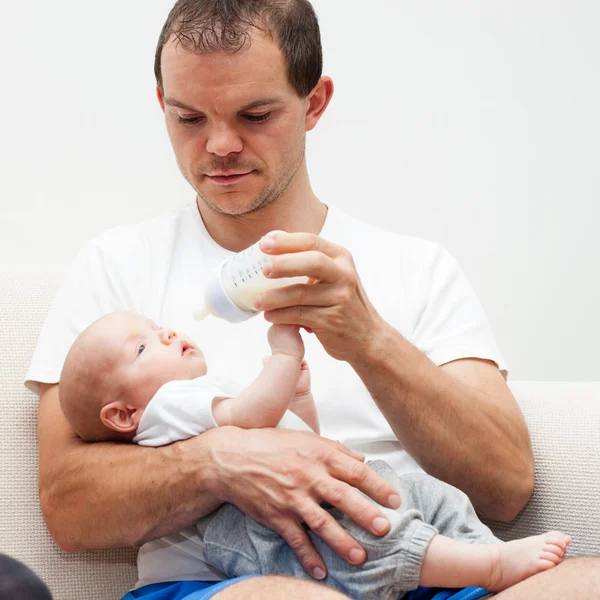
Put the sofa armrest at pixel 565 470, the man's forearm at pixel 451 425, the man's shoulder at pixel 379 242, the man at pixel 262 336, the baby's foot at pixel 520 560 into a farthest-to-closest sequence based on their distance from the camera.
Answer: the man's shoulder at pixel 379 242
the sofa armrest at pixel 565 470
the man's forearm at pixel 451 425
the man at pixel 262 336
the baby's foot at pixel 520 560

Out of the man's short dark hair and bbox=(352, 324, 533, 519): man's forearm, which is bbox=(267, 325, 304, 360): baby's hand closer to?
bbox=(352, 324, 533, 519): man's forearm

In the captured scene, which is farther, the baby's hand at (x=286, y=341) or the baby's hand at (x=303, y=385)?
the baby's hand at (x=303, y=385)

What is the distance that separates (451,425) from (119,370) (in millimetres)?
542

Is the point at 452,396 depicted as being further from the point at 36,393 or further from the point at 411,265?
the point at 36,393

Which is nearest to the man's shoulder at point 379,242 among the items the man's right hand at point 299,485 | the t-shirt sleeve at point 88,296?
the t-shirt sleeve at point 88,296

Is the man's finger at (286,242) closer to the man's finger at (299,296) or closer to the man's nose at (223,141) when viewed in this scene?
the man's finger at (299,296)

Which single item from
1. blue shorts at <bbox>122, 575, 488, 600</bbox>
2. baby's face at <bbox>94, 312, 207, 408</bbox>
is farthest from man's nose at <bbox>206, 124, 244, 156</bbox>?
blue shorts at <bbox>122, 575, 488, 600</bbox>

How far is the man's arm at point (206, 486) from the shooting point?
4.21 ft

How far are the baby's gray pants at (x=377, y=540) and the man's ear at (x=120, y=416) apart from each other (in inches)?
7.2

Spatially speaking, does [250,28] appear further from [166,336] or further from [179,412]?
[179,412]

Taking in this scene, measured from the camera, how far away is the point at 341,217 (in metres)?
1.82

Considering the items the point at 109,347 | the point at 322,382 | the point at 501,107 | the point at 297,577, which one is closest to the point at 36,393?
the point at 109,347

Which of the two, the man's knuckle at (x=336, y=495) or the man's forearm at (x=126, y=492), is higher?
the man's knuckle at (x=336, y=495)

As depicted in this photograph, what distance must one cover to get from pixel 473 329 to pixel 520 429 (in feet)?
0.66
